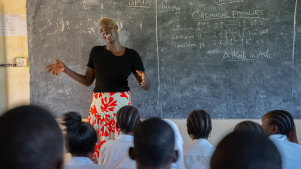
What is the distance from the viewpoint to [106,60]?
3178 mm

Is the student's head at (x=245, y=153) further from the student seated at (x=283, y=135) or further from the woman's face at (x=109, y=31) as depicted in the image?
the woman's face at (x=109, y=31)

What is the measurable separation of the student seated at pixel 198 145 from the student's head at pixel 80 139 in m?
0.62

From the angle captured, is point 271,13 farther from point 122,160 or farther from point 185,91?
point 122,160

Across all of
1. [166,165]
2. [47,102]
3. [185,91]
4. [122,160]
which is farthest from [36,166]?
[47,102]

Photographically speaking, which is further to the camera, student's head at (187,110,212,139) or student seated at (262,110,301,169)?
student's head at (187,110,212,139)

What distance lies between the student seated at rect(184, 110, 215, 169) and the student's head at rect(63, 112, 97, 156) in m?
0.62

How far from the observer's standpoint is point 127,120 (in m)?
2.35

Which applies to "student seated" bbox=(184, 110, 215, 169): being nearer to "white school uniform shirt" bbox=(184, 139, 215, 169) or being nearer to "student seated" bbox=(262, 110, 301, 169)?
"white school uniform shirt" bbox=(184, 139, 215, 169)

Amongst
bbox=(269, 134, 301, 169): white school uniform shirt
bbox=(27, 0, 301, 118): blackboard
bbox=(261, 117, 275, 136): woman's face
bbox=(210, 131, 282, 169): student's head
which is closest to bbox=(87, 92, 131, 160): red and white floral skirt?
bbox=(27, 0, 301, 118): blackboard

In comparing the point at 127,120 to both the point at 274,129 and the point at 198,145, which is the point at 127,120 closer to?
the point at 198,145

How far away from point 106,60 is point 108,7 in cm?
111

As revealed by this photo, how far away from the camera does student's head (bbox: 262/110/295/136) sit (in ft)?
7.25

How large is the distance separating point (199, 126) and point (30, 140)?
1.64 m

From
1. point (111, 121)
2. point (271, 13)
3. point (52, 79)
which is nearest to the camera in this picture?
point (111, 121)
